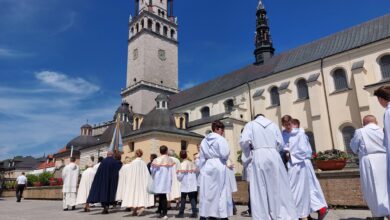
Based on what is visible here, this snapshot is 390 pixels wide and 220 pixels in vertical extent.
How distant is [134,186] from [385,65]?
2614 cm

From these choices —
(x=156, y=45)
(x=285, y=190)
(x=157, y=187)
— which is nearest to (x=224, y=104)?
(x=156, y=45)

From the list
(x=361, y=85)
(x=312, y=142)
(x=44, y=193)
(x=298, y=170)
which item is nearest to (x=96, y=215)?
(x=298, y=170)

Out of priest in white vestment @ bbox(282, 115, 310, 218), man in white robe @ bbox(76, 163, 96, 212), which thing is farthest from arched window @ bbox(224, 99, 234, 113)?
priest in white vestment @ bbox(282, 115, 310, 218)

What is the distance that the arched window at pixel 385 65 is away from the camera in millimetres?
25188

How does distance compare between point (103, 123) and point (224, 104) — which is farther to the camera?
point (103, 123)

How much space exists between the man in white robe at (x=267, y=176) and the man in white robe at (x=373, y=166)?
1.53 meters

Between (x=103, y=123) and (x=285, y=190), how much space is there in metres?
54.0

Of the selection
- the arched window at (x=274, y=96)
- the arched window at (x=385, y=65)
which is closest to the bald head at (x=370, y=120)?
the arched window at (x=385, y=65)

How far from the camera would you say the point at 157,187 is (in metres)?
7.82

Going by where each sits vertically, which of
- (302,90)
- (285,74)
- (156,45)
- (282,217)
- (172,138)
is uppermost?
(156,45)

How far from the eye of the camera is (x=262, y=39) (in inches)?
1644

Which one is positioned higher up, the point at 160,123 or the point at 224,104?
the point at 224,104

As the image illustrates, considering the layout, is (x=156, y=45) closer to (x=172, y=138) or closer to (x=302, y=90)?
(x=172, y=138)

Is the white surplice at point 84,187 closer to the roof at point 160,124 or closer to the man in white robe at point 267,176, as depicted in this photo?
the man in white robe at point 267,176
